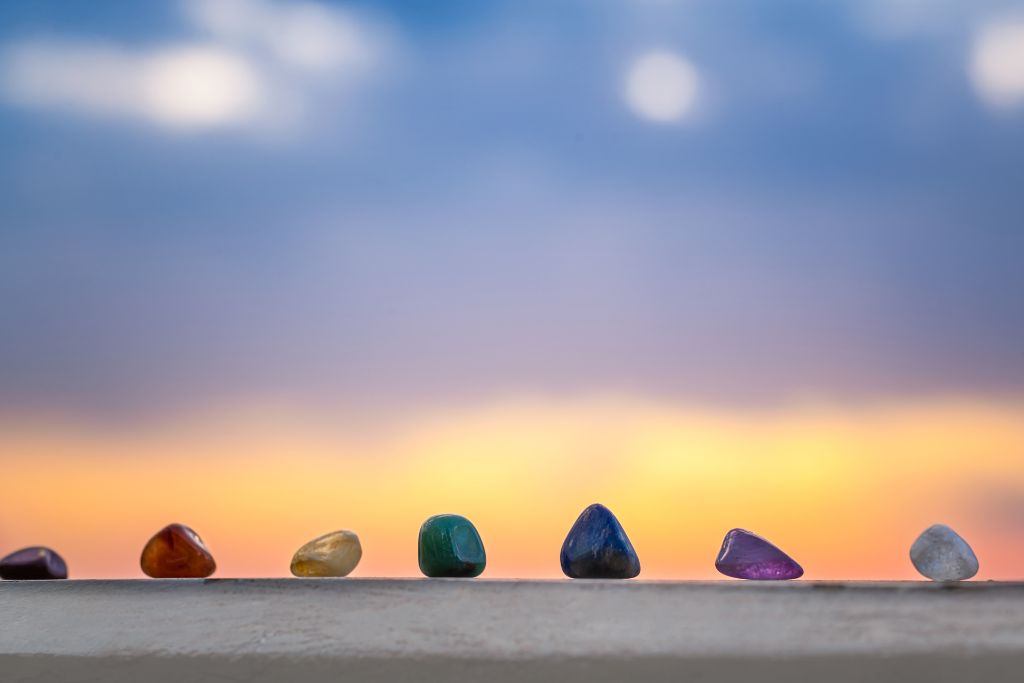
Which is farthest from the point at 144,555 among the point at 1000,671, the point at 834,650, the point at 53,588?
the point at 1000,671

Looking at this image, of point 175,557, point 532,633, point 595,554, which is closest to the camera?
point 532,633

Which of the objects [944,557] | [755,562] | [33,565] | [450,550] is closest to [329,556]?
[450,550]

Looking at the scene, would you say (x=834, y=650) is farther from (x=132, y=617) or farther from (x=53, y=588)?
(x=53, y=588)

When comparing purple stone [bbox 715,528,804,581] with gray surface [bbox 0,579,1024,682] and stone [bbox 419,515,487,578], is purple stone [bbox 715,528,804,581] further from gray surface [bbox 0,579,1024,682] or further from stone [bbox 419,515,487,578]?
stone [bbox 419,515,487,578]

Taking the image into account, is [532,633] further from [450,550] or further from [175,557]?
[175,557]

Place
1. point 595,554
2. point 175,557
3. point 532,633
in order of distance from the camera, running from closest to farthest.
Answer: point 532,633 < point 595,554 < point 175,557

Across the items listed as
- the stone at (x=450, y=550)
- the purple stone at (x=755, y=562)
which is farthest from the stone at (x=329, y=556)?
the purple stone at (x=755, y=562)

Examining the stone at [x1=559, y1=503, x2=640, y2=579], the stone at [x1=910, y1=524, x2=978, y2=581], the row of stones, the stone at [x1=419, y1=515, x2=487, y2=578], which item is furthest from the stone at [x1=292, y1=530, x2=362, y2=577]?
the stone at [x1=910, y1=524, x2=978, y2=581]
